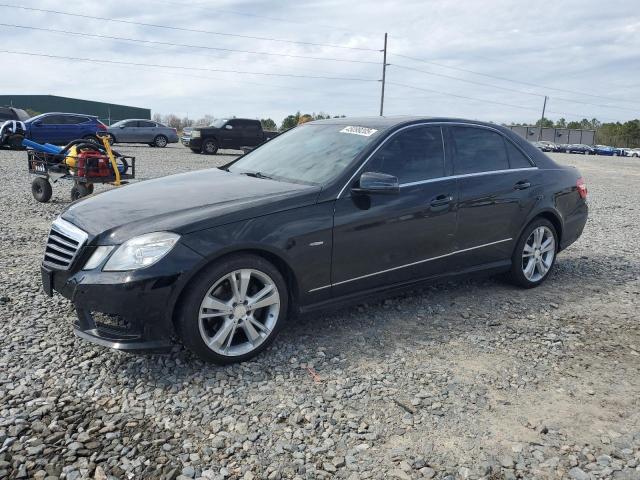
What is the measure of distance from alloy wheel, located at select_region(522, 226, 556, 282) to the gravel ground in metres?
0.58

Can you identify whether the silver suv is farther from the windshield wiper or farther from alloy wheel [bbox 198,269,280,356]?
alloy wheel [bbox 198,269,280,356]

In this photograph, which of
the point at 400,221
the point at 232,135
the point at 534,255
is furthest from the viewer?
the point at 232,135

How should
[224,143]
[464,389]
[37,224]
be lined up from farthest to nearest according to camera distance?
1. [224,143]
2. [37,224]
3. [464,389]

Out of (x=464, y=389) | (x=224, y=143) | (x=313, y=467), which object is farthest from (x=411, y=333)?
(x=224, y=143)

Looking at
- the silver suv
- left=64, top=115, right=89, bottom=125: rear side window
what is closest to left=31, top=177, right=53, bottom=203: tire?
left=64, top=115, right=89, bottom=125: rear side window

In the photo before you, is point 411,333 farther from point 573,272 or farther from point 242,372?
point 573,272

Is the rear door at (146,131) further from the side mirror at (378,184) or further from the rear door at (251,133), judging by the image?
the side mirror at (378,184)

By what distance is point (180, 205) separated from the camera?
3.59m

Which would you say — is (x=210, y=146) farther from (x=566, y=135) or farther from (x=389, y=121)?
(x=566, y=135)

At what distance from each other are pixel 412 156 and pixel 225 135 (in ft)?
69.3

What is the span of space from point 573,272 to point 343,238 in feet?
11.3

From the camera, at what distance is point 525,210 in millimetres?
5066

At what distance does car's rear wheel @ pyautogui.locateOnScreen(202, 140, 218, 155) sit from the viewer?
79.7 feet

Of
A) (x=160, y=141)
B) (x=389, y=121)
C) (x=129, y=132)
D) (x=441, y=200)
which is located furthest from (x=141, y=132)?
(x=441, y=200)
